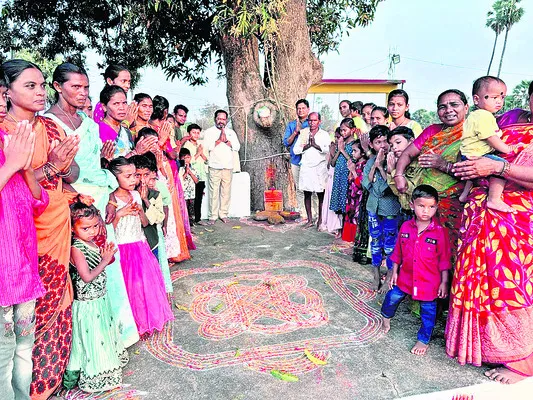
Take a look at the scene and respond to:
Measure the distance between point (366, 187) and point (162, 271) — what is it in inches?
88.8

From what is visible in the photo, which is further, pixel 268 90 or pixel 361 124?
pixel 268 90

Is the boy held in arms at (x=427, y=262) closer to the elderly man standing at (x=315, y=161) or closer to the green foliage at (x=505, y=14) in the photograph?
the elderly man standing at (x=315, y=161)

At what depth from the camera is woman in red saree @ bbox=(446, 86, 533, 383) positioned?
2508mm

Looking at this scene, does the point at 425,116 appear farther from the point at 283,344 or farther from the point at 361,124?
the point at 283,344

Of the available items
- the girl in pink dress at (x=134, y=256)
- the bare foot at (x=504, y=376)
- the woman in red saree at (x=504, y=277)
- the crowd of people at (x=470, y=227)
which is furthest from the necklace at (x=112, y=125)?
the bare foot at (x=504, y=376)

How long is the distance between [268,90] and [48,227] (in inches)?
254

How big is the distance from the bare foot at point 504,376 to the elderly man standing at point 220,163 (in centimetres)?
524

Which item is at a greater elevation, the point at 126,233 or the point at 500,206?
the point at 500,206

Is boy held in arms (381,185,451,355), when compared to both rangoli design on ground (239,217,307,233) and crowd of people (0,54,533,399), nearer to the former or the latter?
crowd of people (0,54,533,399)

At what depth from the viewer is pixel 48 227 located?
7.28 feet

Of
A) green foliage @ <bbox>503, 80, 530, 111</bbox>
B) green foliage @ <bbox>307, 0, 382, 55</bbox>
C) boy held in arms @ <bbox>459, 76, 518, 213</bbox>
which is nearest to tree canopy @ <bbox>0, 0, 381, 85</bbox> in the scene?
green foliage @ <bbox>307, 0, 382, 55</bbox>

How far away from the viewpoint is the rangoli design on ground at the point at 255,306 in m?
3.26

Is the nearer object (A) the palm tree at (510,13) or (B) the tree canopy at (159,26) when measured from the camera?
(B) the tree canopy at (159,26)

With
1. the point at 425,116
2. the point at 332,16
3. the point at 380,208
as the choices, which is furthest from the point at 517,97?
the point at 380,208
